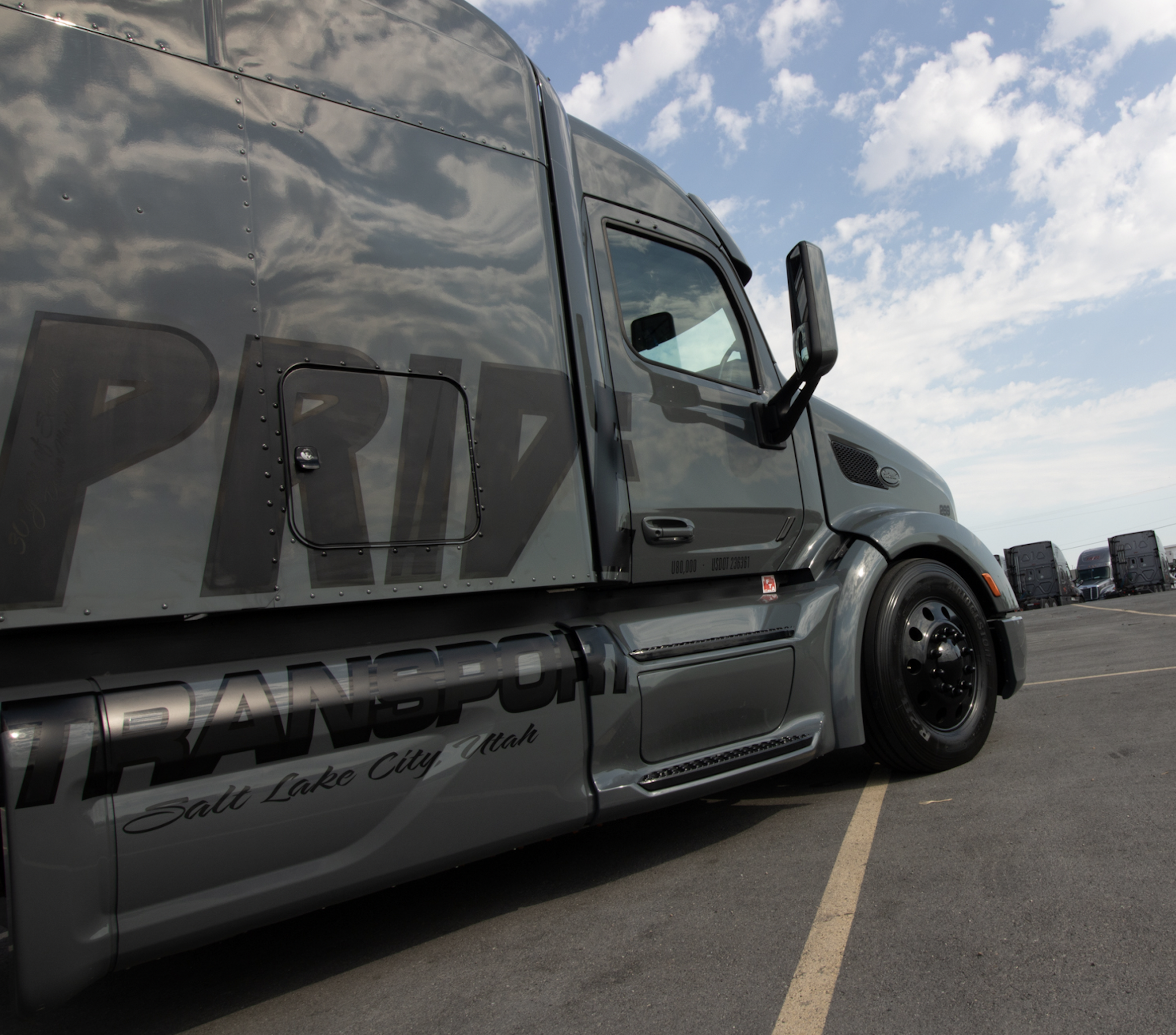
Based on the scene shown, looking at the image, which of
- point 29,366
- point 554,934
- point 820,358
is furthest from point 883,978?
point 29,366

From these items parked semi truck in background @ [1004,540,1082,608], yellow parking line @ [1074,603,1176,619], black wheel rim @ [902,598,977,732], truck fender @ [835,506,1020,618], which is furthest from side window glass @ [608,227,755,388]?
parked semi truck in background @ [1004,540,1082,608]

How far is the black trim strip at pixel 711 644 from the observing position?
312cm

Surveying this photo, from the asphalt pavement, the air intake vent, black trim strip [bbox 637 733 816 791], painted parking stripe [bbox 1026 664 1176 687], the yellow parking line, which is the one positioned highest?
the air intake vent

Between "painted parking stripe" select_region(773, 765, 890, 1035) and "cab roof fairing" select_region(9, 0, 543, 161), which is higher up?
"cab roof fairing" select_region(9, 0, 543, 161)

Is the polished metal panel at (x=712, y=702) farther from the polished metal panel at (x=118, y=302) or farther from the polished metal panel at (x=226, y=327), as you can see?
the polished metal panel at (x=118, y=302)

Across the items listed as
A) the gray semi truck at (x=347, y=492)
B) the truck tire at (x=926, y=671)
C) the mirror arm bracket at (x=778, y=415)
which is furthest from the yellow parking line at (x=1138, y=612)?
the gray semi truck at (x=347, y=492)

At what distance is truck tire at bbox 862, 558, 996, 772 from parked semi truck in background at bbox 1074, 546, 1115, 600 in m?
37.7

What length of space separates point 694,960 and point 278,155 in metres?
2.74

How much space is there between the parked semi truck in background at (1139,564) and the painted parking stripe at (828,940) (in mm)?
36510

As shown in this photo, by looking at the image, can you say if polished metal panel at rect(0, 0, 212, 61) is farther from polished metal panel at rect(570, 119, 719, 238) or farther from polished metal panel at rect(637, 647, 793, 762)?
polished metal panel at rect(637, 647, 793, 762)

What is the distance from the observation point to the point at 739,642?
3400 mm

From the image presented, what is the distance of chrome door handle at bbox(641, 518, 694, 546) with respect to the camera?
3301mm

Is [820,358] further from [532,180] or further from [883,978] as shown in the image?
[883,978]

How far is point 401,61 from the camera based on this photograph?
294cm
